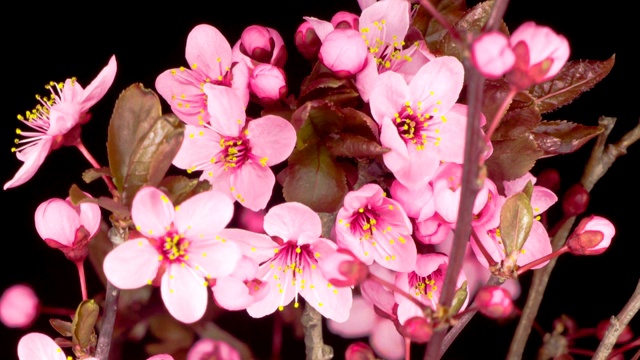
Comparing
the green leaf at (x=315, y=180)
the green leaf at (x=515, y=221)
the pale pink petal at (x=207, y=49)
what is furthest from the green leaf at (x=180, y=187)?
the green leaf at (x=515, y=221)

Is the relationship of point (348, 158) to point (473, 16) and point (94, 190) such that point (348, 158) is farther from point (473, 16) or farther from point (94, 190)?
point (94, 190)

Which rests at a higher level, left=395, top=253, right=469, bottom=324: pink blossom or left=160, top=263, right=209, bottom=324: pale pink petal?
left=160, top=263, right=209, bottom=324: pale pink petal

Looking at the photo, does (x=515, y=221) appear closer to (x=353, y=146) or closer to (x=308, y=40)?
(x=353, y=146)

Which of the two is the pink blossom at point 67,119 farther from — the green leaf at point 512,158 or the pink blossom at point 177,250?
the green leaf at point 512,158

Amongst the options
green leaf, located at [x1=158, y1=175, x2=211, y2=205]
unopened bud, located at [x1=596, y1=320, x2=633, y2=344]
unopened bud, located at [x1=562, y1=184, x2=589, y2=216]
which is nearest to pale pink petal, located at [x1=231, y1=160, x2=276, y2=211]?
green leaf, located at [x1=158, y1=175, x2=211, y2=205]

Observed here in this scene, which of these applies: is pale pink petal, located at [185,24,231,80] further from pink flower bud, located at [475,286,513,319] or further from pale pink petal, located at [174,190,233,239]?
pink flower bud, located at [475,286,513,319]

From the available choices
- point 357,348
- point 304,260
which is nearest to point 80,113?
point 304,260
